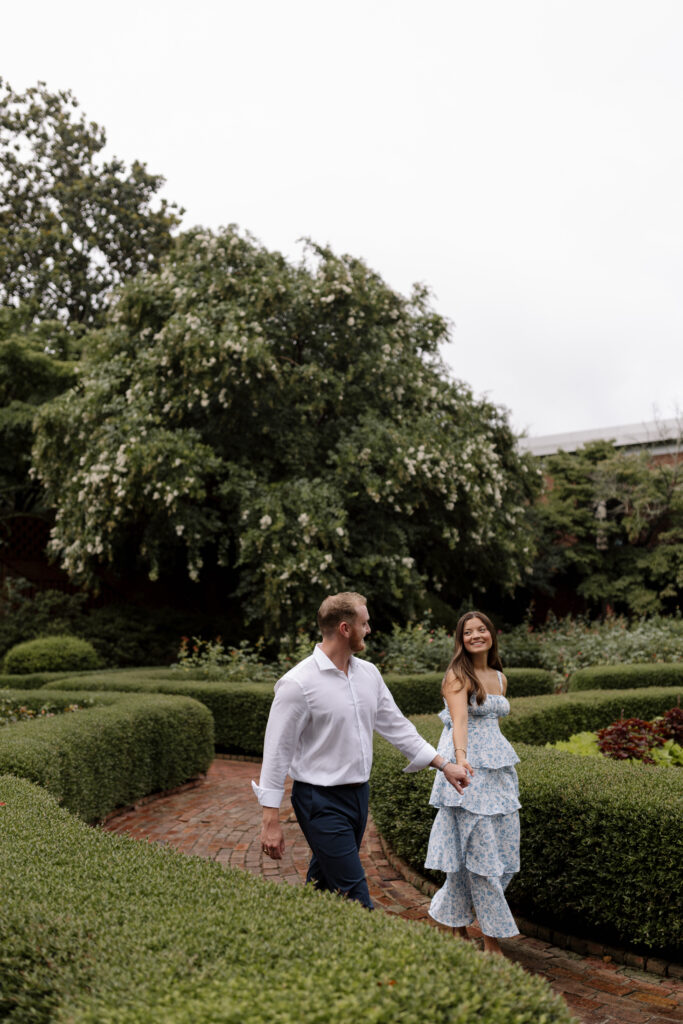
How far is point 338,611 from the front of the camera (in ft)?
11.3

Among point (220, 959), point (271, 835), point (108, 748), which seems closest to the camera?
point (220, 959)

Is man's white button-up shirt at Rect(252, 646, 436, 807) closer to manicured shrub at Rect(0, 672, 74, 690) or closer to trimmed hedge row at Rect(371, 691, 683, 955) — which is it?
trimmed hedge row at Rect(371, 691, 683, 955)

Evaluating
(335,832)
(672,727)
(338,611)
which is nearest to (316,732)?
(335,832)

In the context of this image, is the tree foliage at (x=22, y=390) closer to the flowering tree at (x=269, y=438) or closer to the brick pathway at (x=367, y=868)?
the flowering tree at (x=269, y=438)

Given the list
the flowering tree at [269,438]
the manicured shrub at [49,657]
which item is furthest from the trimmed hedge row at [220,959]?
the manicured shrub at [49,657]

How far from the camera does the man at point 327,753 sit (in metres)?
3.25

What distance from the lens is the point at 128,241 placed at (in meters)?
22.7

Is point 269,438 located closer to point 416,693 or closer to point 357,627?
point 416,693

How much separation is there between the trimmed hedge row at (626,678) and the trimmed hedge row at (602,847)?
20.2ft

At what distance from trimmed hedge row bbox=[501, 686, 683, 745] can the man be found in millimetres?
4001

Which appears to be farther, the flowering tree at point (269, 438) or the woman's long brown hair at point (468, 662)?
the flowering tree at point (269, 438)

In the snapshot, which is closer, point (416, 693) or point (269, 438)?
point (416, 693)

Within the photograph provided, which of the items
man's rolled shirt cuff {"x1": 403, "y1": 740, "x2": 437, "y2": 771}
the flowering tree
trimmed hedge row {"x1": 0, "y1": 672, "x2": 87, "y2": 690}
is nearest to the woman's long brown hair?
man's rolled shirt cuff {"x1": 403, "y1": 740, "x2": 437, "y2": 771}

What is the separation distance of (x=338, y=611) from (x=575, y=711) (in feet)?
18.4
